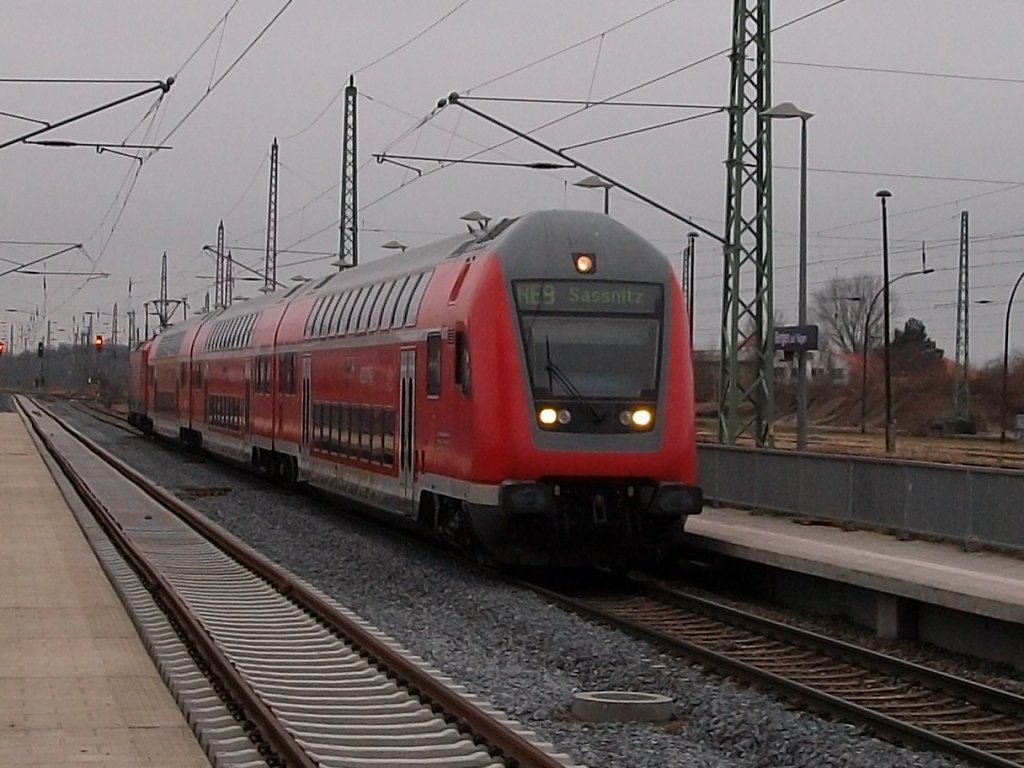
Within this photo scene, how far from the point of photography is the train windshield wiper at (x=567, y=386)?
1641 centimetres

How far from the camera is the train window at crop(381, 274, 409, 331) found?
803 inches

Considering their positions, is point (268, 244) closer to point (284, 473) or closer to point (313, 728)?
point (284, 473)

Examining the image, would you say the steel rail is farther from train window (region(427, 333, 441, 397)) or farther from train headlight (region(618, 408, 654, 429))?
train headlight (region(618, 408, 654, 429))

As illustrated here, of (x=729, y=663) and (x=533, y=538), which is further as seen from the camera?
(x=533, y=538)

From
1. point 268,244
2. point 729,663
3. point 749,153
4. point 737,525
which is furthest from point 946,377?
point 729,663

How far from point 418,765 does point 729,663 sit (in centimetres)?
379

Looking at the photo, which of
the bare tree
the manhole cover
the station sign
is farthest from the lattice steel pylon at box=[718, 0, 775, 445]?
the bare tree

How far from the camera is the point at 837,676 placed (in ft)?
40.0

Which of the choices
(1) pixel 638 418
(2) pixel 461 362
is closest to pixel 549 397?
(1) pixel 638 418

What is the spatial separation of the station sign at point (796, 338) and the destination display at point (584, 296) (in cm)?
940

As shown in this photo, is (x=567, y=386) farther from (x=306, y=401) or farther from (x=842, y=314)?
(x=842, y=314)

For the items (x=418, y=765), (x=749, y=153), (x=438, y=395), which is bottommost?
(x=418, y=765)

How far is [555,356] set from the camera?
16484mm

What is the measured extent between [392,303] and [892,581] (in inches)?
335
